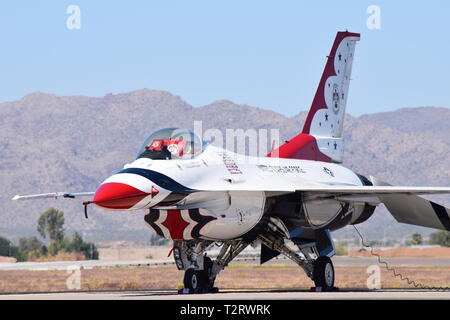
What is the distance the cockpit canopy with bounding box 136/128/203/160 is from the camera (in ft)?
84.9

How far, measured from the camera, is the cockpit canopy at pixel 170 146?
2589cm

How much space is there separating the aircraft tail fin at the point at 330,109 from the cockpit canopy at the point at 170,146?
22.7ft

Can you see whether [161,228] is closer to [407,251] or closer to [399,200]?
[399,200]

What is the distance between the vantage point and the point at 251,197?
27.7m

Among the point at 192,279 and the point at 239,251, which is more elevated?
the point at 239,251

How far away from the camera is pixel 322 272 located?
30172 mm

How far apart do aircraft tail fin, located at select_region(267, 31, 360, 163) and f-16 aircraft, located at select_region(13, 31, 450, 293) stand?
0.05m

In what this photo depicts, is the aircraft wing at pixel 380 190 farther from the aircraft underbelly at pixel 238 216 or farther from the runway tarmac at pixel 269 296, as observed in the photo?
the runway tarmac at pixel 269 296

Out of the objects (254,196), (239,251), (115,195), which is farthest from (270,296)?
(239,251)

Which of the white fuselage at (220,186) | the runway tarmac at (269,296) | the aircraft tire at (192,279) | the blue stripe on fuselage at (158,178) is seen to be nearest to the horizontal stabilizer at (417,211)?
the white fuselage at (220,186)

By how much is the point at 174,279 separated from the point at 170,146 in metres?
23.6

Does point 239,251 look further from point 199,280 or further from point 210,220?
point 210,220

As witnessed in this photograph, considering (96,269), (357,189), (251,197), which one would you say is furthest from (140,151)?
(96,269)
